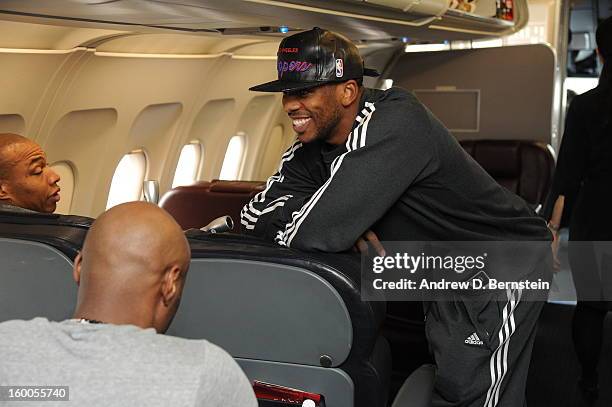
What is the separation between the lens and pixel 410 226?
2742 mm

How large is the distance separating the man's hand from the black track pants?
27cm

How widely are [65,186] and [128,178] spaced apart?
2.70ft

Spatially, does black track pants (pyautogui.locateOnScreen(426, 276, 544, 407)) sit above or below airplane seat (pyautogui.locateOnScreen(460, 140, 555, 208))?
below

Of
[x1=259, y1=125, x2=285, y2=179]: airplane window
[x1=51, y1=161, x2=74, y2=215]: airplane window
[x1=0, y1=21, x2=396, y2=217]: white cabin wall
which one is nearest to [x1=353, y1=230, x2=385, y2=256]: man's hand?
[x1=0, y1=21, x2=396, y2=217]: white cabin wall

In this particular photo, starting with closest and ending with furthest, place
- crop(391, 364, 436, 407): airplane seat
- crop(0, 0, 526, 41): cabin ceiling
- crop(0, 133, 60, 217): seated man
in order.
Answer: crop(391, 364, 436, 407): airplane seat, crop(0, 133, 60, 217): seated man, crop(0, 0, 526, 41): cabin ceiling

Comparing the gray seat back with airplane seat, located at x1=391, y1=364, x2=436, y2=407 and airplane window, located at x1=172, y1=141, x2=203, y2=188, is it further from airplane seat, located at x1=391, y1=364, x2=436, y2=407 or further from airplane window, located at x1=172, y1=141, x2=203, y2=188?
airplane window, located at x1=172, y1=141, x2=203, y2=188

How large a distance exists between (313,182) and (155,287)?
146 cm

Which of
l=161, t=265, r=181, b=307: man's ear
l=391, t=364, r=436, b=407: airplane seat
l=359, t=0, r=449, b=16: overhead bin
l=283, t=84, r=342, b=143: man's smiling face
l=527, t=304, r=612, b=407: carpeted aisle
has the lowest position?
l=527, t=304, r=612, b=407: carpeted aisle

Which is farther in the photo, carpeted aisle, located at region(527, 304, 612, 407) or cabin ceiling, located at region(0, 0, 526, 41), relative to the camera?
carpeted aisle, located at region(527, 304, 612, 407)

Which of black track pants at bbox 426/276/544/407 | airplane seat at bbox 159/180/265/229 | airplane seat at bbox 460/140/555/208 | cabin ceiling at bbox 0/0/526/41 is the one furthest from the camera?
airplane seat at bbox 460/140/555/208

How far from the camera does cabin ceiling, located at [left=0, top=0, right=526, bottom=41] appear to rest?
3092 mm

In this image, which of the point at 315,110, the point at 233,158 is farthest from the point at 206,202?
the point at 233,158

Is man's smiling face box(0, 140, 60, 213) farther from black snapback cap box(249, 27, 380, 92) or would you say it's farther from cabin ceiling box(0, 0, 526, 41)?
black snapback cap box(249, 27, 380, 92)

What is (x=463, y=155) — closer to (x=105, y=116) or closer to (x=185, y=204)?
(x=185, y=204)
